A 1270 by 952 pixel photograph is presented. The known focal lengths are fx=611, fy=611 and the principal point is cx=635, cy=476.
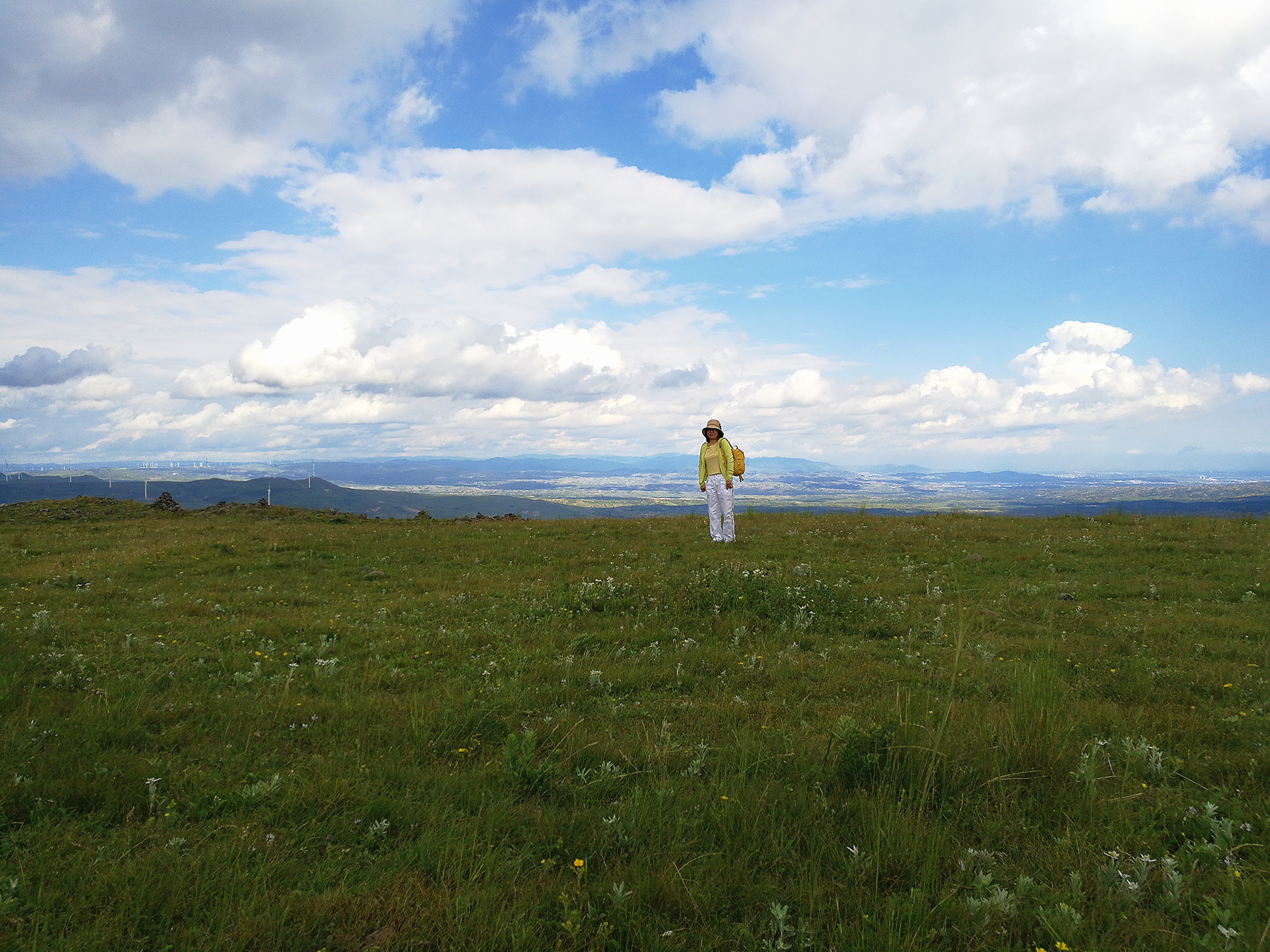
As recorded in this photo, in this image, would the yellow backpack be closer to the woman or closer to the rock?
the woman

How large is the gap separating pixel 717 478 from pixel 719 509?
157 centimetres

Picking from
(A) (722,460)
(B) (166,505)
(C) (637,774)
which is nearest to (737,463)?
(A) (722,460)

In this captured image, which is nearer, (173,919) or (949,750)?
(173,919)

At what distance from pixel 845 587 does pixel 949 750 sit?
366 inches

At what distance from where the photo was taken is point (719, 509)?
24078mm

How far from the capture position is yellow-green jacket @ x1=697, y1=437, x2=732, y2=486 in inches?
899

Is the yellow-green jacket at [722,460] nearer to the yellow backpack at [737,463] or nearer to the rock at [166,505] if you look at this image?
A: the yellow backpack at [737,463]

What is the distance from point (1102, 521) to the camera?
29203 mm

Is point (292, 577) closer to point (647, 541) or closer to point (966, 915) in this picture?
point (647, 541)

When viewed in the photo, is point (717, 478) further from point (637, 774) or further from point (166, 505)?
point (166, 505)

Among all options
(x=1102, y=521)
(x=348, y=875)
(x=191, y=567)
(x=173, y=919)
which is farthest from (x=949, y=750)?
(x=1102, y=521)

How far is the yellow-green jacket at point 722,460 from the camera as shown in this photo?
22.8 metres

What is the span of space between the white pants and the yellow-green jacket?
0.79 feet

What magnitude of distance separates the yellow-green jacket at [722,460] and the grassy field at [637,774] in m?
9.46
